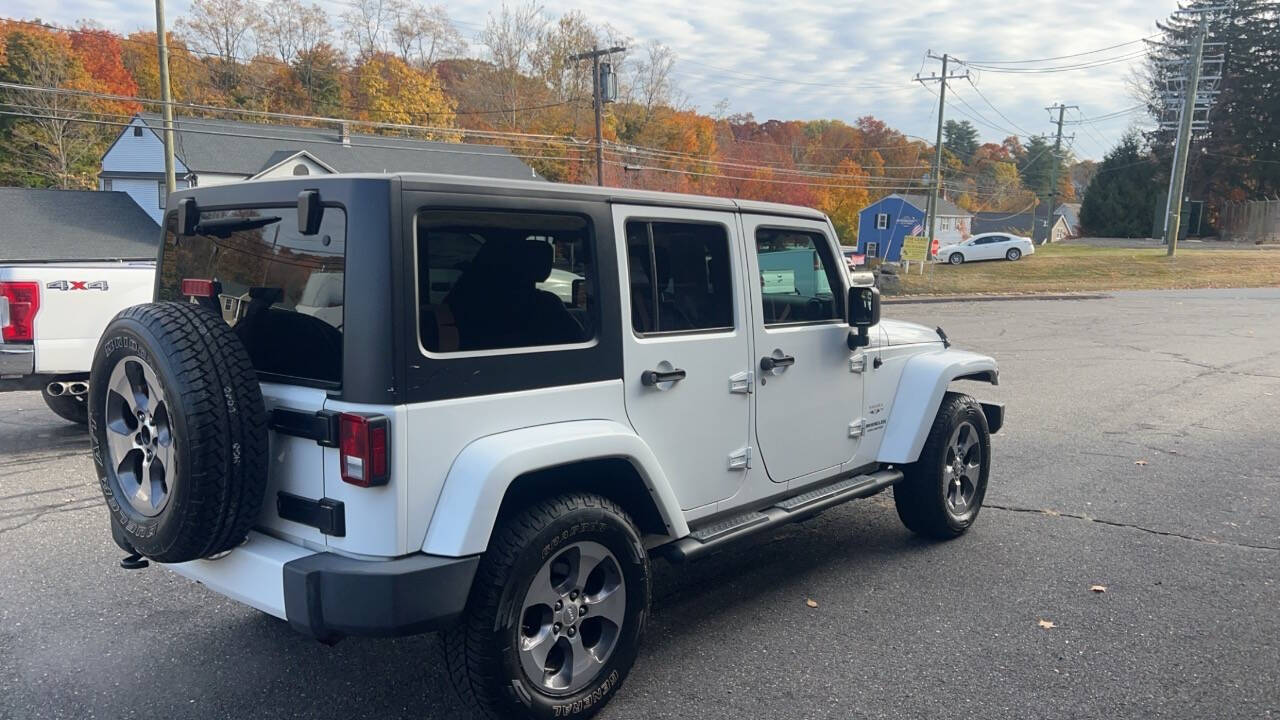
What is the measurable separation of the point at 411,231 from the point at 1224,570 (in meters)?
4.79

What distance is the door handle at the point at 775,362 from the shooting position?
416cm

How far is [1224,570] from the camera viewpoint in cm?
505

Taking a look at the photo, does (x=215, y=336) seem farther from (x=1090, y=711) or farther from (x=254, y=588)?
(x=1090, y=711)

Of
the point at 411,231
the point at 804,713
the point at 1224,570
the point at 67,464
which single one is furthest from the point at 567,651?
the point at 67,464

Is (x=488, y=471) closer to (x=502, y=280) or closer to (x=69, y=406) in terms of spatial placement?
(x=502, y=280)

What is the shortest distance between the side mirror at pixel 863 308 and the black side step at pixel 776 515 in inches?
33.0

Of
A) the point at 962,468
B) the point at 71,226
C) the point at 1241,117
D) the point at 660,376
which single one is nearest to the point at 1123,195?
the point at 1241,117

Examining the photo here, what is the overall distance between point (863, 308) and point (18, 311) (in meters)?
6.34

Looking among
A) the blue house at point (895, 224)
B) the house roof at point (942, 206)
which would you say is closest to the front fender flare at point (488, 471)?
the blue house at point (895, 224)

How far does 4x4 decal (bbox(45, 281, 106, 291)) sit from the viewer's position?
712 cm

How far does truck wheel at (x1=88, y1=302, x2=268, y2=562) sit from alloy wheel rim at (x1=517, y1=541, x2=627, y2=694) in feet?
3.32

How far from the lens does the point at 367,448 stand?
2789mm

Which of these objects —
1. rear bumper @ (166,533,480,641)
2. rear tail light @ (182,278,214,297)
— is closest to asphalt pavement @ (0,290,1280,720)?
rear bumper @ (166,533,480,641)

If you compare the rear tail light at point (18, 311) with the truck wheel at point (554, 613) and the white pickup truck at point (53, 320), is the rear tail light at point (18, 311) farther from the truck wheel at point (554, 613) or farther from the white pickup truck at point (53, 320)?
the truck wheel at point (554, 613)
